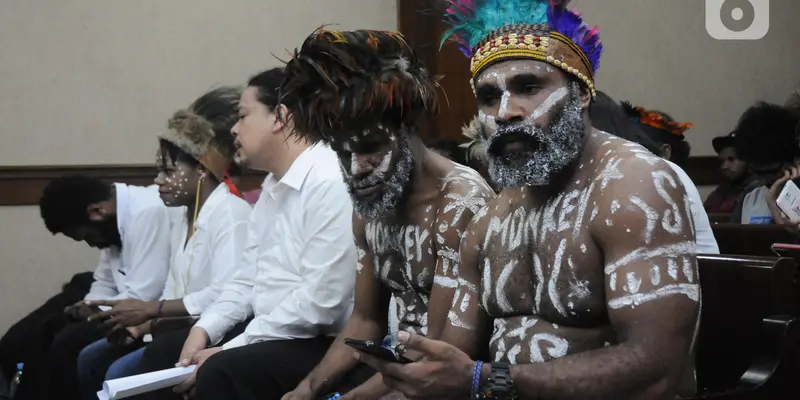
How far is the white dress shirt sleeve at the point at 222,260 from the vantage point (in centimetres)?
332

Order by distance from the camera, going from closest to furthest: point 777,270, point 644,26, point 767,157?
point 777,270 < point 767,157 < point 644,26

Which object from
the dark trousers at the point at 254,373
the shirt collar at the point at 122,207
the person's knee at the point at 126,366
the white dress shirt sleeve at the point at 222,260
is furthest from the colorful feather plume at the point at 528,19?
the shirt collar at the point at 122,207

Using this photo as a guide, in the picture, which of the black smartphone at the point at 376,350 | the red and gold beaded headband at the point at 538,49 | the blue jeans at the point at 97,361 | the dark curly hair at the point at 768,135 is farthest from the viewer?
the dark curly hair at the point at 768,135

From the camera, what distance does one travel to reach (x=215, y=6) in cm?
539

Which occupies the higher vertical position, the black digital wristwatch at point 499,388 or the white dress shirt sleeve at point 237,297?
the black digital wristwatch at point 499,388

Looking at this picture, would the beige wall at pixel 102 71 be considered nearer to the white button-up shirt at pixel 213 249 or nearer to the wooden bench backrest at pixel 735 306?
the white button-up shirt at pixel 213 249

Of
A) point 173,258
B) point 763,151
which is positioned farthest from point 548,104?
point 763,151

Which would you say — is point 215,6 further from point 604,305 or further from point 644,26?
point 604,305

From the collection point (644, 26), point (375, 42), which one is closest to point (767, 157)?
point (644, 26)

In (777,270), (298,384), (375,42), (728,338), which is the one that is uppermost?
(375,42)

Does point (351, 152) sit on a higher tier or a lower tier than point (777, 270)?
higher

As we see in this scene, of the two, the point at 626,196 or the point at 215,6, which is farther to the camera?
the point at 215,6

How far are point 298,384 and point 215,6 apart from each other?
343 centimetres

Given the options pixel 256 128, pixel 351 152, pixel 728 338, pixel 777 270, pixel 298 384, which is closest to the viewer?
pixel 777 270
